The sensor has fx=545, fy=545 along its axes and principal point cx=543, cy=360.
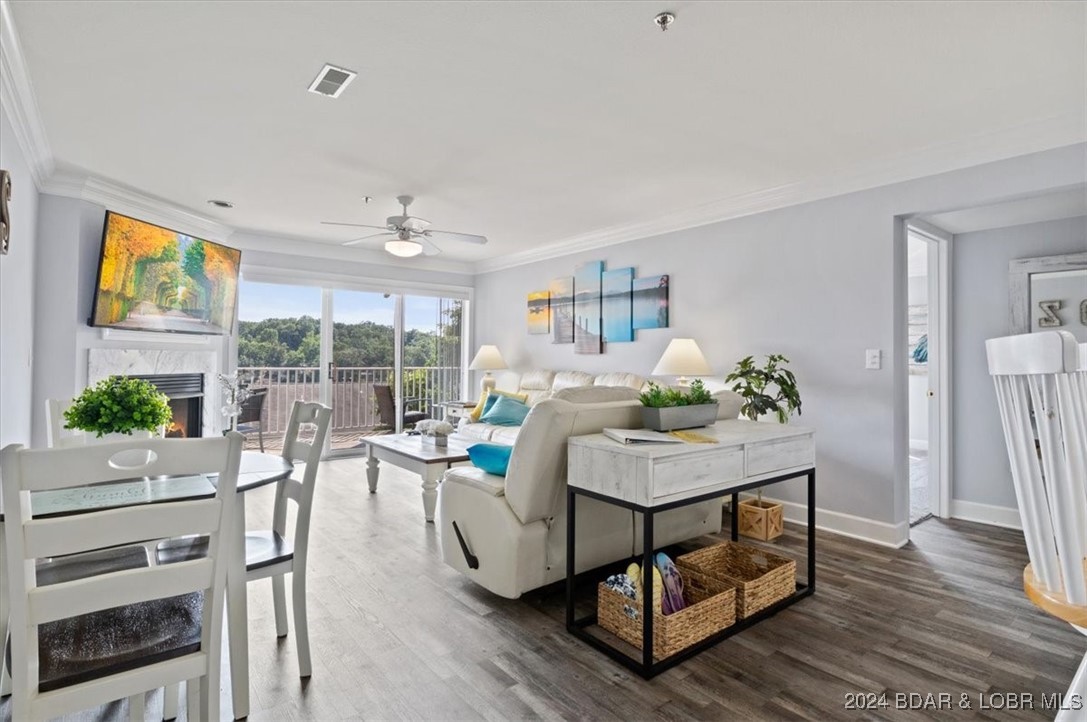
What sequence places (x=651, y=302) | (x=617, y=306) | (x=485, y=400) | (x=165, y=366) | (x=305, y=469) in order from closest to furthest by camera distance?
(x=305, y=469) → (x=165, y=366) → (x=651, y=302) → (x=617, y=306) → (x=485, y=400)

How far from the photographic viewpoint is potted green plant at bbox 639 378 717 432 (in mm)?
2350

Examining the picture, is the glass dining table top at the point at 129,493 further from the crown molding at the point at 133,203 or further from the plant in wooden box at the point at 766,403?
the crown molding at the point at 133,203

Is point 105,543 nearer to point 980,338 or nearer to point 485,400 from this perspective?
point 485,400

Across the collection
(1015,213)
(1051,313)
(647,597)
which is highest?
(1015,213)

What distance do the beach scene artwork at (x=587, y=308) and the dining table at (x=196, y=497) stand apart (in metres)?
3.99

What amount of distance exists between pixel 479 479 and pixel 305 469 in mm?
882

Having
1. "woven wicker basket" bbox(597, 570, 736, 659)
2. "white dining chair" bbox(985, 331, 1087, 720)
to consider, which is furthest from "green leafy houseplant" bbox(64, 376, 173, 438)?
"white dining chair" bbox(985, 331, 1087, 720)

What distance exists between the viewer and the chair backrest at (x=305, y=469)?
6.55ft

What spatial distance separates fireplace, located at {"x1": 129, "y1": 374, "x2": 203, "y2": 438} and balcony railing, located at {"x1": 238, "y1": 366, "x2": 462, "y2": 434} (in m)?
0.64

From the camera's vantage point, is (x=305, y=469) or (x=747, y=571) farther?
(x=747, y=571)

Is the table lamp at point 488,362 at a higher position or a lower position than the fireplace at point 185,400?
higher

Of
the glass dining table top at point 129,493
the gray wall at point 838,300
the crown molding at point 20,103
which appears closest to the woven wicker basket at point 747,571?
the gray wall at point 838,300

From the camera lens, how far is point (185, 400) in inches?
Result: 198

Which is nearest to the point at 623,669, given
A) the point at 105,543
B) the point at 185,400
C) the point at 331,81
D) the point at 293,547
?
the point at 293,547
